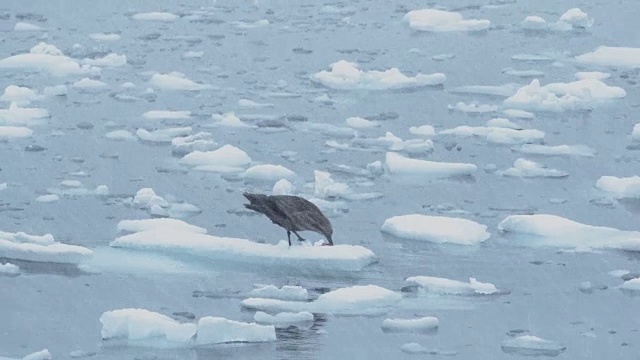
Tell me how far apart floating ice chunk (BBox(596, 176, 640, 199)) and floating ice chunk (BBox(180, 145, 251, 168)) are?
Result: 80.1 inches

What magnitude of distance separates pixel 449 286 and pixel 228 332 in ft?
3.68

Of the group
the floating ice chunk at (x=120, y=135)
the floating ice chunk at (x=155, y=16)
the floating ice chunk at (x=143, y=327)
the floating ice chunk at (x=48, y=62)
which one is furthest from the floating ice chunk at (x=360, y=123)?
the floating ice chunk at (x=155, y=16)

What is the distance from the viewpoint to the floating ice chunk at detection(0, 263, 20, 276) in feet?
19.7

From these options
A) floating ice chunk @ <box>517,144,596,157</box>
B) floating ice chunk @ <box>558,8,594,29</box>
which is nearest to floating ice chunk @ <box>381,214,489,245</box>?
floating ice chunk @ <box>517,144,596,157</box>

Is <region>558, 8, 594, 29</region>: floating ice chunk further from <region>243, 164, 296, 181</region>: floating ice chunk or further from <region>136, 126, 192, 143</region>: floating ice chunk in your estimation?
<region>243, 164, 296, 181</region>: floating ice chunk

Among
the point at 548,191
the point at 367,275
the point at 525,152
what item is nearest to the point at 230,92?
the point at 525,152

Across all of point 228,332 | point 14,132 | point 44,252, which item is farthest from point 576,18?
point 228,332

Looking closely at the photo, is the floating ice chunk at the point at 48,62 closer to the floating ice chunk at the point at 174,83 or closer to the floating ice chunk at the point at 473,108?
the floating ice chunk at the point at 174,83

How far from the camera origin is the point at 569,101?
980 cm

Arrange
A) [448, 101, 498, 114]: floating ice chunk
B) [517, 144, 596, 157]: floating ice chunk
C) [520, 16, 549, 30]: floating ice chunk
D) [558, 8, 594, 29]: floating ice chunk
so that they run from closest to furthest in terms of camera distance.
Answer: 1. [517, 144, 596, 157]: floating ice chunk
2. [448, 101, 498, 114]: floating ice chunk
3. [520, 16, 549, 30]: floating ice chunk
4. [558, 8, 594, 29]: floating ice chunk

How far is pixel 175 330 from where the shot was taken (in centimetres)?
510

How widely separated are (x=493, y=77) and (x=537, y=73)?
1.24 feet

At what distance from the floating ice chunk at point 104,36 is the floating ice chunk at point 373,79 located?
8.78 ft

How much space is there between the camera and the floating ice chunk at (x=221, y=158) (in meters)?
8.27
